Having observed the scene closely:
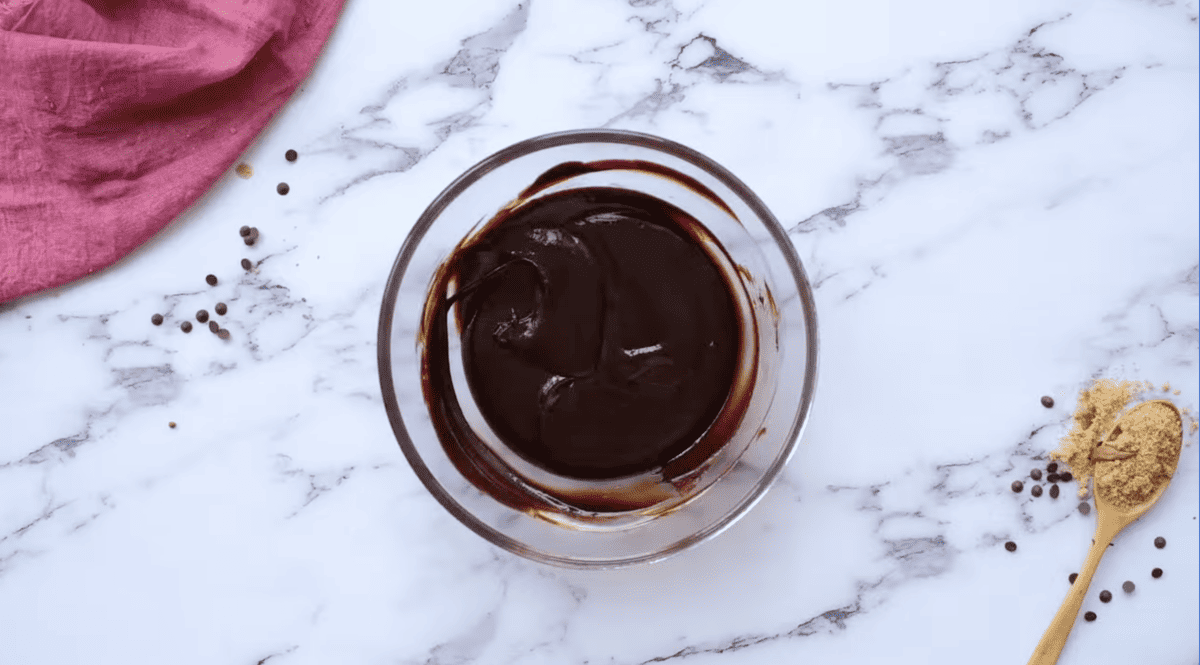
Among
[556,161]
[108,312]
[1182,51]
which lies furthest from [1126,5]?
[108,312]

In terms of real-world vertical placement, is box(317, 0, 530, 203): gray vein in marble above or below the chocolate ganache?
above

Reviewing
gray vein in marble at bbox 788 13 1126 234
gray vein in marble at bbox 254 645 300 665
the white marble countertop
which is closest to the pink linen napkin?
the white marble countertop

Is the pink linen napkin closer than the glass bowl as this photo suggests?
No

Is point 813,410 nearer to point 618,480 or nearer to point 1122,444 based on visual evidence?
point 618,480

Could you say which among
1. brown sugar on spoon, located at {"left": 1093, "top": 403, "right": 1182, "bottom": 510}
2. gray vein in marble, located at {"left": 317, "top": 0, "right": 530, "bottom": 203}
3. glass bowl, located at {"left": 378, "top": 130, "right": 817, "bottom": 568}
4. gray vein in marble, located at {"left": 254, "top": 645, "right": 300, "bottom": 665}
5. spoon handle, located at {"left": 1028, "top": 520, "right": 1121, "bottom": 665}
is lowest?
spoon handle, located at {"left": 1028, "top": 520, "right": 1121, "bottom": 665}

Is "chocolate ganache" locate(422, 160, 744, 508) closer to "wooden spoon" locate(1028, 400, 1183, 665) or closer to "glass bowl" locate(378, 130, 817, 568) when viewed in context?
"glass bowl" locate(378, 130, 817, 568)

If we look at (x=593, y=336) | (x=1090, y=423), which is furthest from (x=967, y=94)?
(x=593, y=336)

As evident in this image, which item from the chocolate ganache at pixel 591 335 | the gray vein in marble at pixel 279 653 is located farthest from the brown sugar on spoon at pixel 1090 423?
the gray vein in marble at pixel 279 653

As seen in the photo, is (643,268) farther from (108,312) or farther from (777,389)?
(108,312)
